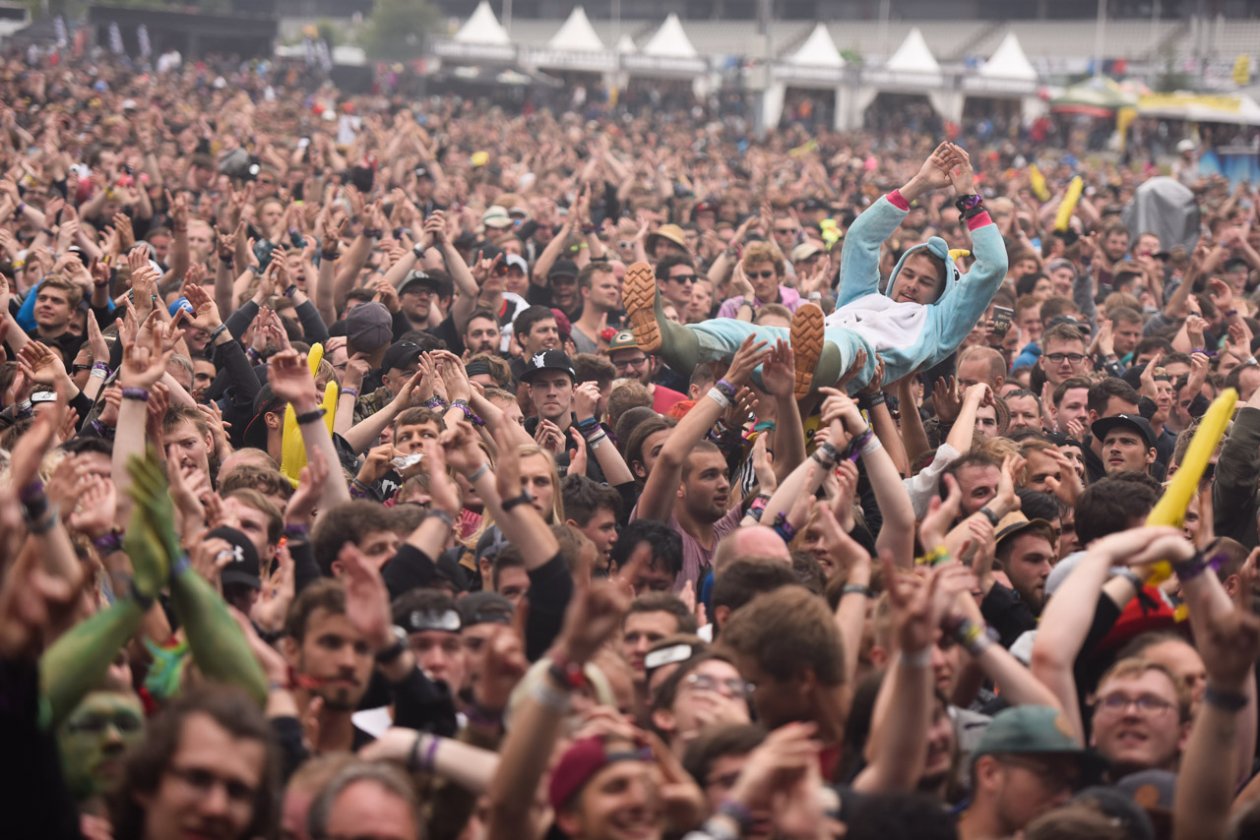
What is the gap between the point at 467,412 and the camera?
685 cm

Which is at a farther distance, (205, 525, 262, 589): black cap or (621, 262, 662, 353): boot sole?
(621, 262, 662, 353): boot sole

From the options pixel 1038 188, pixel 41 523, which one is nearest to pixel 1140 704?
pixel 41 523

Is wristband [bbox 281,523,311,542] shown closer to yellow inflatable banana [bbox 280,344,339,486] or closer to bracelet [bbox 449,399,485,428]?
bracelet [bbox 449,399,485,428]

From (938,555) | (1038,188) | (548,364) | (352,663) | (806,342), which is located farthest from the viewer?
(1038,188)

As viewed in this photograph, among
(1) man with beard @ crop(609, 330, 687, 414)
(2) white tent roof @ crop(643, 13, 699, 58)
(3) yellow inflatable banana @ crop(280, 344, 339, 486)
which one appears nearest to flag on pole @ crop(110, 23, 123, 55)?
(2) white tent roof @ crop(643, 13, 699, 58)

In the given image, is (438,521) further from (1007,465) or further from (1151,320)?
(1151,320)

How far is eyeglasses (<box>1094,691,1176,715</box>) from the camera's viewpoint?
440 centimetres

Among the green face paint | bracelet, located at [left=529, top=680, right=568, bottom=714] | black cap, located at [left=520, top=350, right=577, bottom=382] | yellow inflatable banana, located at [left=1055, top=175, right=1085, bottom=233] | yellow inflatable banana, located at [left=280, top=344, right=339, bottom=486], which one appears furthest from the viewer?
yellow inflatable banana, located at [left=1055, top=175, right=1085, bottom=233]

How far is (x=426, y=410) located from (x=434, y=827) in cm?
327

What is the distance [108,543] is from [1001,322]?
6384 millimetres

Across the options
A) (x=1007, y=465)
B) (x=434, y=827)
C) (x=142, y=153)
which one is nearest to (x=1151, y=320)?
(x=1007, y=465)

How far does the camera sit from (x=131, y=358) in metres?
5.98

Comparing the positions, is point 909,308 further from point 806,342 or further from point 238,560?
point 238,560

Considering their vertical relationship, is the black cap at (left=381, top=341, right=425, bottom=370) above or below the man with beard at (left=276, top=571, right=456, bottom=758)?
below
